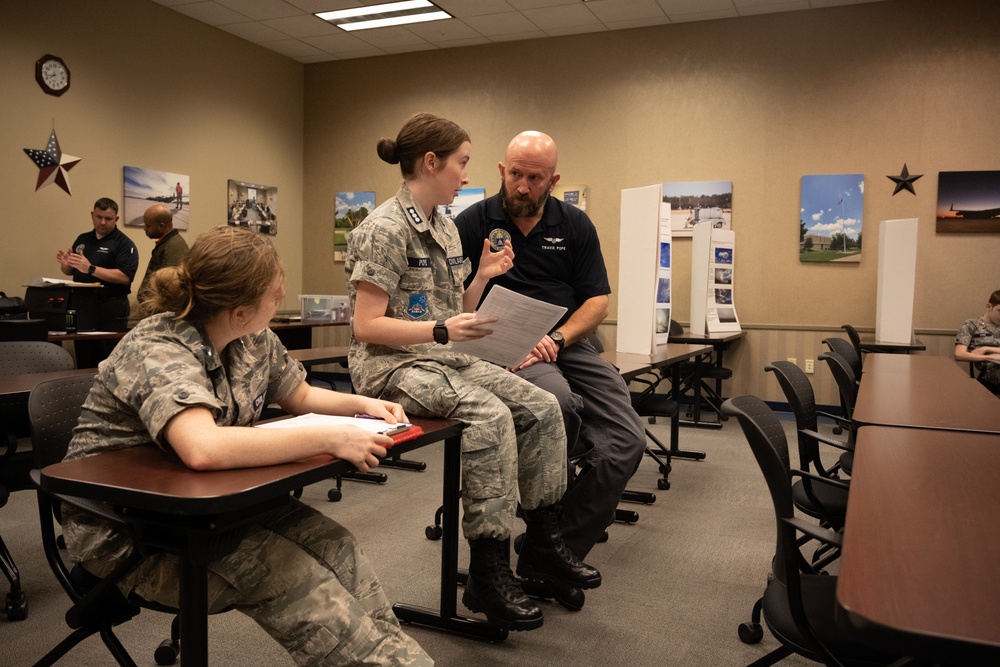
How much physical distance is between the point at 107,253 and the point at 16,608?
4.21 m

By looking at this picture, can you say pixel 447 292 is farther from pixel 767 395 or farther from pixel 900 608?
pixel 767 395

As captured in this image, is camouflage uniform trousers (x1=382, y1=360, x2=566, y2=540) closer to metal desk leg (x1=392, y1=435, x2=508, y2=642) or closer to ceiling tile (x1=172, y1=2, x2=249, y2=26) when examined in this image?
metal desk leg (x1=392, y1=435, x2=508, y2=642)

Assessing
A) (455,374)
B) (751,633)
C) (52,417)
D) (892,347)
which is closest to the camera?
(52,417)

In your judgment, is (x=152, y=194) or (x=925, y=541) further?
(x=152, y=194)

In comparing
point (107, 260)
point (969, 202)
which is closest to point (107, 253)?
point (107, 260)

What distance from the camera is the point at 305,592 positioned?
1459 mm

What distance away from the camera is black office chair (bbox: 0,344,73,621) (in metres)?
2.55

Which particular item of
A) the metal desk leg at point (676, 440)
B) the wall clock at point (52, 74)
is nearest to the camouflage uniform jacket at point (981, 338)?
the metal desk leg at point (676, 440)

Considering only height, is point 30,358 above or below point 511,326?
below

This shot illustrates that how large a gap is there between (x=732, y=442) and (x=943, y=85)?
139 inches

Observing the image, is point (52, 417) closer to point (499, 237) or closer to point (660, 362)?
point (499, 237)

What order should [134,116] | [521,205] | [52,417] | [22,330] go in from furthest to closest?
[134,116]
[22,330]
[521,205]
[52,417]

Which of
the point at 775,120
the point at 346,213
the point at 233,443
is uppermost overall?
the point at 775,120

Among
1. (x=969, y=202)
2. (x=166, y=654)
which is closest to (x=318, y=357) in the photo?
(x=166, y=654)
